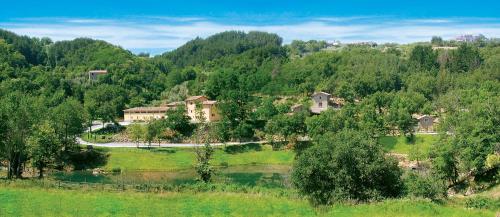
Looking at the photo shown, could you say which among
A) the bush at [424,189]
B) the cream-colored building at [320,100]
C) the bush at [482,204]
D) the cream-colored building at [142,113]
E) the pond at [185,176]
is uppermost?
the cream-colored building at [320,100]

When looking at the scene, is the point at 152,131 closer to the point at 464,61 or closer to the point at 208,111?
the point at 208,111

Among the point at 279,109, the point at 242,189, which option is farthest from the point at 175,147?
the point at 242,189

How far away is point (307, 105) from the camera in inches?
3278

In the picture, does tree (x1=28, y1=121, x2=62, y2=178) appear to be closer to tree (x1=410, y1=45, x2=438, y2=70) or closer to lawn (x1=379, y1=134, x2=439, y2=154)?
lawn (x1=379, y1=134, x2=439, y2=154)

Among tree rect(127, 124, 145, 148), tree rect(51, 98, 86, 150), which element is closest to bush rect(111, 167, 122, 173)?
tree rect(51, 98, 86, 150)

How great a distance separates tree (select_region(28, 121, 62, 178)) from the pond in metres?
1.96

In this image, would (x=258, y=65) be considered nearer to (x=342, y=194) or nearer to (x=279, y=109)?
(x=279, y=109)

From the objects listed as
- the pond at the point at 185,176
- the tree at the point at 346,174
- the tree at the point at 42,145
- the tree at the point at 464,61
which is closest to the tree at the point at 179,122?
the pond at the point at 185,176

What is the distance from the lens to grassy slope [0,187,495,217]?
1109 inches

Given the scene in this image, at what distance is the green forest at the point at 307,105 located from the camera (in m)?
32.0

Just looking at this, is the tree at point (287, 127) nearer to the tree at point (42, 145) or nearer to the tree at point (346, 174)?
the tree at point (42, 145)

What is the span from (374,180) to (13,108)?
3242 centimetres

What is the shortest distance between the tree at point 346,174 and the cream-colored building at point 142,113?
53.7 metres

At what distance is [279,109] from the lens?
250ft
